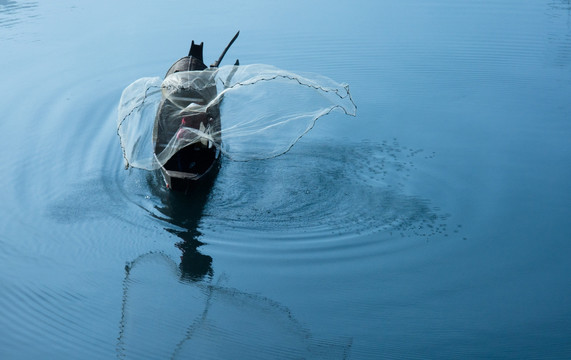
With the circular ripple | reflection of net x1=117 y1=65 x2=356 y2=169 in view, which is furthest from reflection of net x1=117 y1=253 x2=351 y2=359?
reflection of net x1=117 y1=65 x2=356 y2=169

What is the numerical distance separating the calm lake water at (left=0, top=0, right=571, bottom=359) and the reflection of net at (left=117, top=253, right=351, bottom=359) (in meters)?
0.02

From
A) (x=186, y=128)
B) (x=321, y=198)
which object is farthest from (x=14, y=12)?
(x=321, y=198)

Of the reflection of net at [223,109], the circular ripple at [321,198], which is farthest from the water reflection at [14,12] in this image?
the circular ripple at [321,198]

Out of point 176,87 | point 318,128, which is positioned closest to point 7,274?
point 176,87

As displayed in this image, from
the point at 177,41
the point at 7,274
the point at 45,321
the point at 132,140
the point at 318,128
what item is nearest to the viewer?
the point at 45,321

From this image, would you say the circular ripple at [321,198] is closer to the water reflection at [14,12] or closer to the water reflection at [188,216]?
the water reflection at [188,216]

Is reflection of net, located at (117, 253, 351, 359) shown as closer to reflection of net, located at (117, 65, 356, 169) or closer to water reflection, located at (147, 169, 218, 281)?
water reflection, located at (147, 169, 218, 281)

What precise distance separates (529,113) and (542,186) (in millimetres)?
2427

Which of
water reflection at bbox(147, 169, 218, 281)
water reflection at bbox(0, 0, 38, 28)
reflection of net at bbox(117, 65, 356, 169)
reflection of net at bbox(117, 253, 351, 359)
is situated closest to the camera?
reflection of net at bbox(117, 253, 351, 359)

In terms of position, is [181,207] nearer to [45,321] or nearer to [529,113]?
[45,321]

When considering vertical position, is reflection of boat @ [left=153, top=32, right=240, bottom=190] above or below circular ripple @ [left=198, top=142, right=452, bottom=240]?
above

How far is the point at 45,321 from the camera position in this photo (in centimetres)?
649

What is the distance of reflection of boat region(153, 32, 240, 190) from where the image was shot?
777 centimetres

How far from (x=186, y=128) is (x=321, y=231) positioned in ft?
6.93
